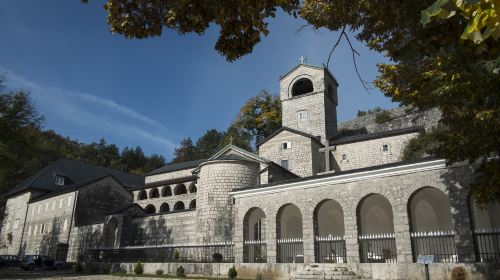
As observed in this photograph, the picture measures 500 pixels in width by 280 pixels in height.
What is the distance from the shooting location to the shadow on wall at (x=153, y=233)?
1065 inches

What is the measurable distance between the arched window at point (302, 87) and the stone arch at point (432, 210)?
19183mm

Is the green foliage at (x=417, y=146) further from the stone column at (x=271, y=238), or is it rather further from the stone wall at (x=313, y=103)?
the stone column at (x=271, y=238)

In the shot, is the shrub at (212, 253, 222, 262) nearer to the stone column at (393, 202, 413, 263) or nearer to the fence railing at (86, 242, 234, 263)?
the fence railing at (86, 242, 234, 263)

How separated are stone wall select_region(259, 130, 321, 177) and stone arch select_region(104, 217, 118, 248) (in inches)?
522

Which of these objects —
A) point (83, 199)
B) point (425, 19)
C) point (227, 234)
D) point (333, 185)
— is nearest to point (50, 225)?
point (83, 199)

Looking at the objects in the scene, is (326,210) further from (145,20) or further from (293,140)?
(145,20)

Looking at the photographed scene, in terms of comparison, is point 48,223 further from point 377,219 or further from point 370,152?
point 377,219

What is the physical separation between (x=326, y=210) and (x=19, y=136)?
757 inches

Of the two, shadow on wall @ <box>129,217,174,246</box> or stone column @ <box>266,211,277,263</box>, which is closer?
stone column @ <box>266,211,277,263</box>

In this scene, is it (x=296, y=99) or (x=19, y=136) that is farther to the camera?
(x=296, y=99)

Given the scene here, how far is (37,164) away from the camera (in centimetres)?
5725

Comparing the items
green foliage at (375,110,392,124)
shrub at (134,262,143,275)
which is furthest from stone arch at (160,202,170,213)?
green foliage at (375,110,392,124)

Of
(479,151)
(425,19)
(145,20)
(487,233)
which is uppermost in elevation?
(145,20)

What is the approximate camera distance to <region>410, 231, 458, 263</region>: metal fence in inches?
537
